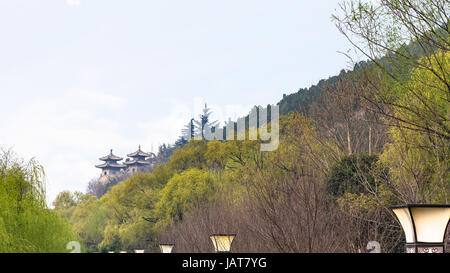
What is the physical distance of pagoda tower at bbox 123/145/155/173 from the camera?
3629 inches

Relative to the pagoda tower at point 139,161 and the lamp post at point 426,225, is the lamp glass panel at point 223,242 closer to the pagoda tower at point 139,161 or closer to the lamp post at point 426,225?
the lamp post at point 426,225

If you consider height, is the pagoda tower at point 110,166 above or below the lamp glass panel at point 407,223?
above

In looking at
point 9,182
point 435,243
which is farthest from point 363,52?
point 9,182

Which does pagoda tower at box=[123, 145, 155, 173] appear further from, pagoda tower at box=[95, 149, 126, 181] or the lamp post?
the lamp post

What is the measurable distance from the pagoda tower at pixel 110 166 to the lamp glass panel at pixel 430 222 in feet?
306

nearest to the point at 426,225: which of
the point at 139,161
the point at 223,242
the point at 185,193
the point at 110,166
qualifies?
the point at 223,242

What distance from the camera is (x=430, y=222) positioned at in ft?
16.4

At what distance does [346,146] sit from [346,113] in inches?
64.7

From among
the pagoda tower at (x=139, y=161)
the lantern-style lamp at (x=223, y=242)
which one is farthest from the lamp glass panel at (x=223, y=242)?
the pagoda tower at (x=139, y=161)

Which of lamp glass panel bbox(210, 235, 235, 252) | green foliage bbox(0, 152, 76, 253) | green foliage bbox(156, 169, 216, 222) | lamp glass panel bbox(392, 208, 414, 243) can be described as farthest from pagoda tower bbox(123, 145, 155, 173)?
lamp glass panel bbox(392, 208, 414, 243)

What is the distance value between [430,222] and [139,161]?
89161 mm

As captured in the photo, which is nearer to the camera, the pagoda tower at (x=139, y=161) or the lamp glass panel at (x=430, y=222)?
the lamp glass panel at (x=430, y=222)

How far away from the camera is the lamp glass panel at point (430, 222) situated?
4.96 meters
